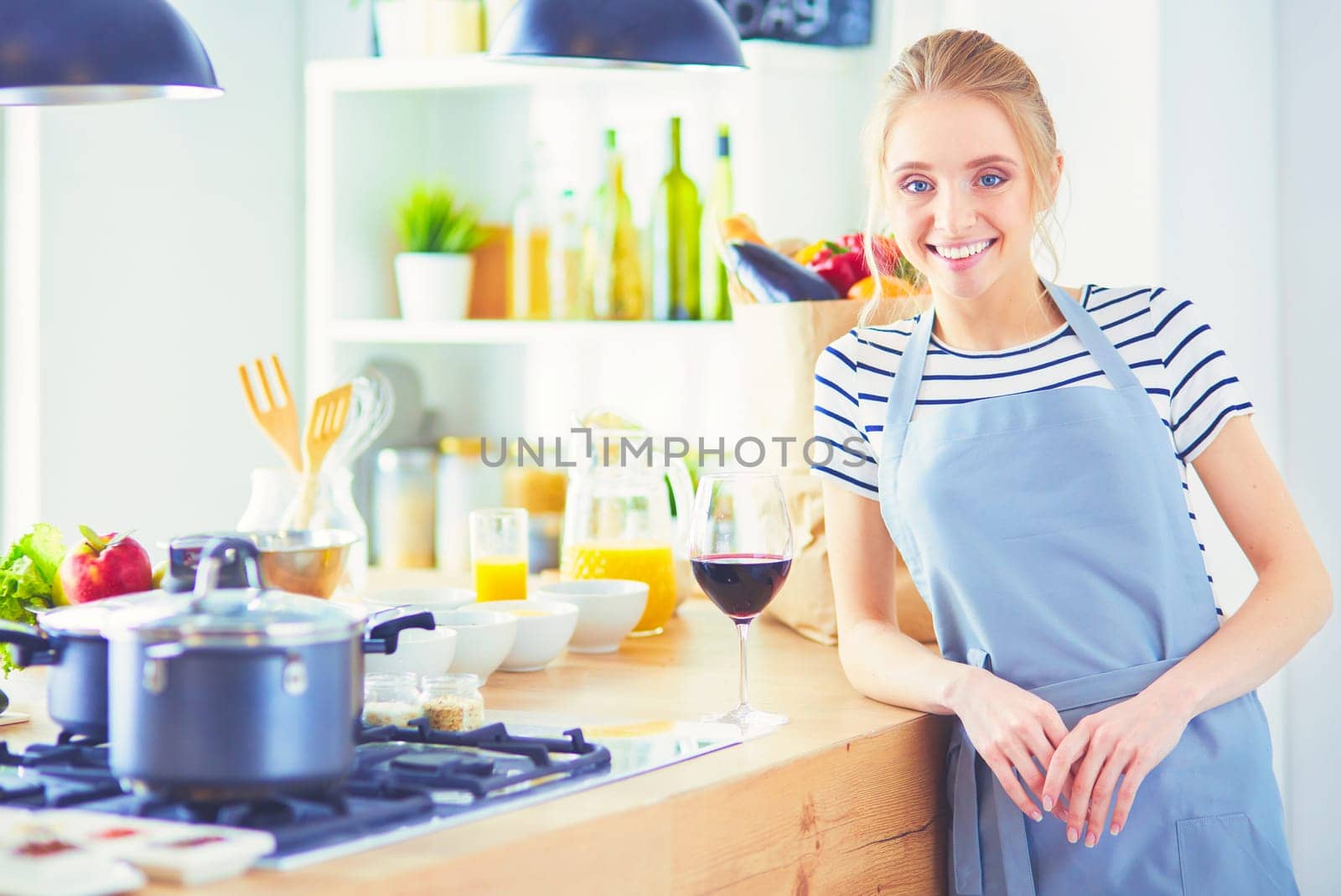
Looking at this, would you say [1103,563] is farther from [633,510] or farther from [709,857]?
[633,510]

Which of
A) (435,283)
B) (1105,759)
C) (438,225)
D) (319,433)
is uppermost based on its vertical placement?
(438,225)

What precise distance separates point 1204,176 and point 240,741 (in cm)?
148

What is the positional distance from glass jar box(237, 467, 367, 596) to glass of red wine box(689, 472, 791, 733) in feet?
1.81

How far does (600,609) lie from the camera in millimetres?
1576

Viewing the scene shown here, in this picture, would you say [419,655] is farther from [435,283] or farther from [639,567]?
[435,283]

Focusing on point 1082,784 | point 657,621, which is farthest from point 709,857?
point 657,621

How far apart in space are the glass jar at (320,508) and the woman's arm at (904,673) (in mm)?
554

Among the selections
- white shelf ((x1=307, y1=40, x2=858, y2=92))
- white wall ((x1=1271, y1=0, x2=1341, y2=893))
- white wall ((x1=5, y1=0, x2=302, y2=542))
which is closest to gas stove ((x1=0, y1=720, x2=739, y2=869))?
white wall ((x1=1271, y1=0, x2=1341, y2=893))

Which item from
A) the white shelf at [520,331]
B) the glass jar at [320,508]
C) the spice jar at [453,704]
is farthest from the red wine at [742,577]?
the white shelf at [520,331]

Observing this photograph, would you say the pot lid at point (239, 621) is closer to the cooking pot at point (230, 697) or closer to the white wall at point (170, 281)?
the cooking pot at point (230, 697)

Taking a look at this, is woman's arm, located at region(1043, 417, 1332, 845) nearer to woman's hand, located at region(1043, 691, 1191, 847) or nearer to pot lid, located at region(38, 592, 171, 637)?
woman's hand, located at region(1043, 691, 1191, 847)

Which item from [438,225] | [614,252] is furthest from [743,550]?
[438,225]

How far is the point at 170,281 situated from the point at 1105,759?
2345 millimetres

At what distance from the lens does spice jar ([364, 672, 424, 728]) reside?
1125mm
